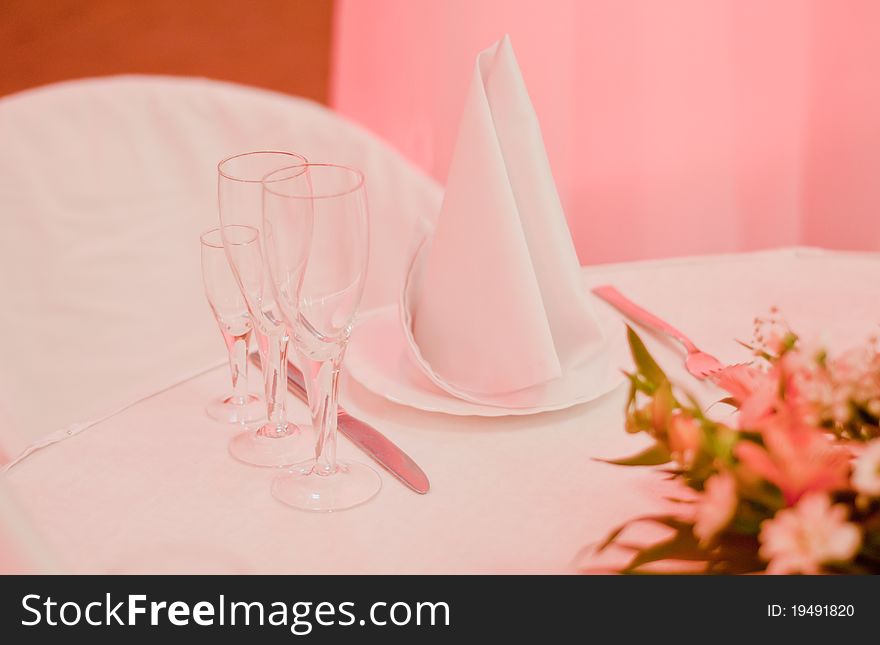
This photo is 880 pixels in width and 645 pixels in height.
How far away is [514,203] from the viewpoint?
94 cm

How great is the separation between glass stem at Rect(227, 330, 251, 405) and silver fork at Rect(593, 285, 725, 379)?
432mm

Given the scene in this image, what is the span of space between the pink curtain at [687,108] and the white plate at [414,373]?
1.37m

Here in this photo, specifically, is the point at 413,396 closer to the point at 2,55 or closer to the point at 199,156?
the point at 199,156

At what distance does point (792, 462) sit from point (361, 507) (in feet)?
1.15

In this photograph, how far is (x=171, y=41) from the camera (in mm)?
4480

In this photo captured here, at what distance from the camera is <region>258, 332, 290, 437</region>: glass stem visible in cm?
88

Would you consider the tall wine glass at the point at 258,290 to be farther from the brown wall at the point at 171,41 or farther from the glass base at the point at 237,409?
the brown wall at the point at 171,41

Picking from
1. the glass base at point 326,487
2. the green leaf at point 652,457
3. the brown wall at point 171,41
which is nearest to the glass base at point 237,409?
the glass base at point 326,487

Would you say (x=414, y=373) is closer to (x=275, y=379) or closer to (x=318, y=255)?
(x=275, y=379)

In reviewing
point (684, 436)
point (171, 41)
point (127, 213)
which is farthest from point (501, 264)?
point (171, 41)

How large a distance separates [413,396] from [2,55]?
3861 millimetres

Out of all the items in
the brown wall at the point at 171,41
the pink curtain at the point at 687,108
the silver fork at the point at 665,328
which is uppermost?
the brown wall at the point at 171,41

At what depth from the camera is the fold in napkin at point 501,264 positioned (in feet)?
3.07
